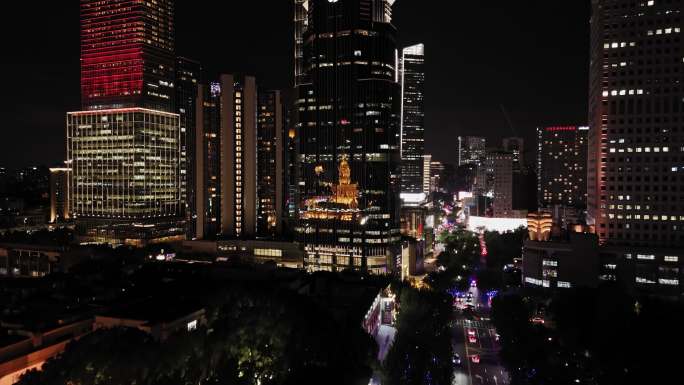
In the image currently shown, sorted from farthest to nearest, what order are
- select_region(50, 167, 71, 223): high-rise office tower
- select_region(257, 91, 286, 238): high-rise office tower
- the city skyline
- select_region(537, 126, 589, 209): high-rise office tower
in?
select_region(537, 126, 589, 209): high-rise office tower, select_region(50, 167, 71, 223): high-rise office tower, select_region(257, 91, 286, 238): high-rise office tower, the city skyline

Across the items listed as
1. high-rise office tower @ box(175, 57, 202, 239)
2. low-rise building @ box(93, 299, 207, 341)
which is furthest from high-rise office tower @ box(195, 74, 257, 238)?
low-rise building @ box(93, 299, 207, 341)

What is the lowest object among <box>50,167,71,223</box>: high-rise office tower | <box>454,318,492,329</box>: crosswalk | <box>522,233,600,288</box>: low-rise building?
<box>454,318,492,329</box>: crosswalk

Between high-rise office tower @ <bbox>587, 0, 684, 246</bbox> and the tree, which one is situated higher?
high-rise office tower @ <bbox>587, 0, 684, 246</bbox>

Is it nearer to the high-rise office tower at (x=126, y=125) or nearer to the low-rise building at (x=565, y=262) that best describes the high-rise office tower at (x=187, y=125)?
the high-rise office tower at (x=126, y=125)

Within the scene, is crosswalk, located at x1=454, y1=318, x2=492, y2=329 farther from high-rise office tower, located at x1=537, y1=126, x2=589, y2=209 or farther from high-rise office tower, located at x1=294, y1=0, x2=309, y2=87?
high-rise office tower, located at x1=537, y1=126, x2=589, y2=209

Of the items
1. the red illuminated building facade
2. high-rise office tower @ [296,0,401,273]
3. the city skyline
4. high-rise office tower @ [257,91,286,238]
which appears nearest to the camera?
the city skyline

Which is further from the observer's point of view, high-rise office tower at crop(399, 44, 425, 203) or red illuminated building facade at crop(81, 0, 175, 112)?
high-rise office tower at crop(399, 44, 425, 203)
